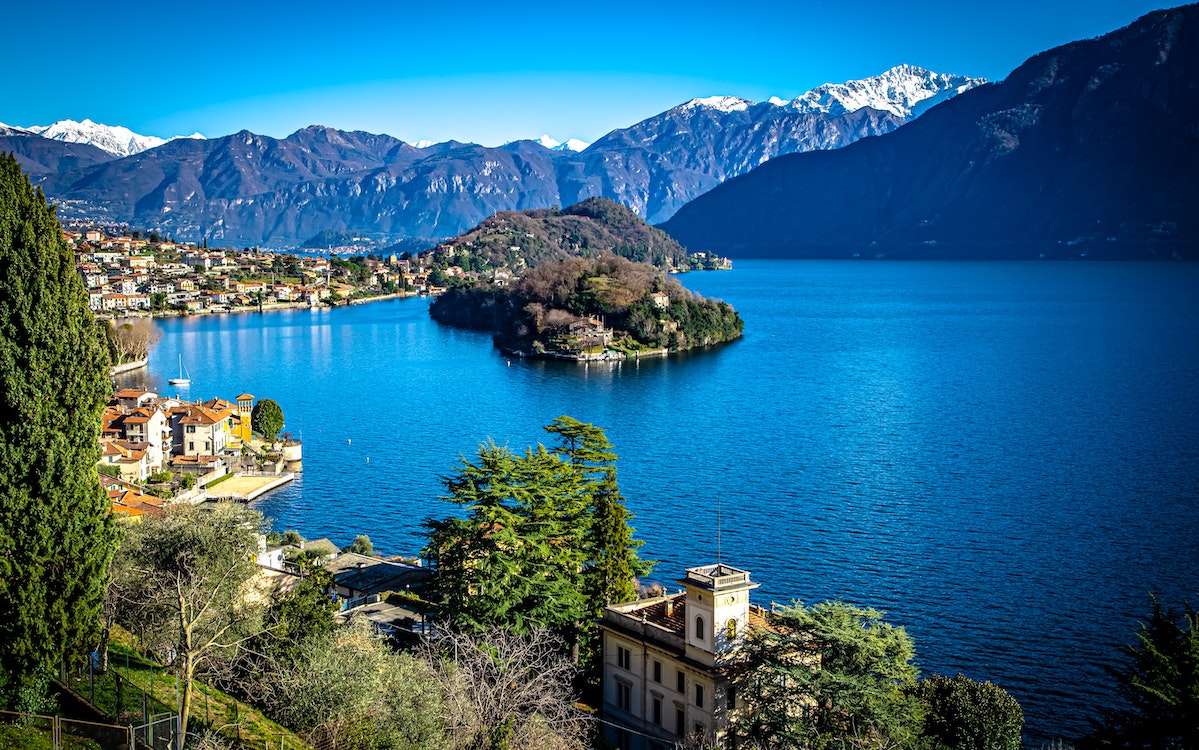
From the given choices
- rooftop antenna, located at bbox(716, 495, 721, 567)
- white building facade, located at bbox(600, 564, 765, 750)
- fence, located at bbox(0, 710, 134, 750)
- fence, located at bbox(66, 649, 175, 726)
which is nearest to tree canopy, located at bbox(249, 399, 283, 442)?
rooftop antenna, located at bbox(716, 495, 721, 567)

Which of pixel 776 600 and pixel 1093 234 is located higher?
pixel 1093 234

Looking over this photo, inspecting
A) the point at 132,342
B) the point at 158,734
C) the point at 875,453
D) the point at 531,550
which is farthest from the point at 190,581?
the point at 132,342

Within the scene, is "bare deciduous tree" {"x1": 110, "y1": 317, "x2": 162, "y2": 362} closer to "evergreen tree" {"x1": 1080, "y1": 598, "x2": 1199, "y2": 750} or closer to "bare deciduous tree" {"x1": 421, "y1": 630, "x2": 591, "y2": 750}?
"bare deciduous tree" {"x1": 421, "y1": 630, "x2": 591, "y2": 750}

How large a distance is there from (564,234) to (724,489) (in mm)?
105800

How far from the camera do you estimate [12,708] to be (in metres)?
8.49

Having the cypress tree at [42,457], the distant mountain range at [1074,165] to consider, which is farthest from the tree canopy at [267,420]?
the distant mountain range at [1074,165]

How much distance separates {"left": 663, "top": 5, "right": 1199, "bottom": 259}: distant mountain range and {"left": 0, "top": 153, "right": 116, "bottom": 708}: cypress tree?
145894 millimetres

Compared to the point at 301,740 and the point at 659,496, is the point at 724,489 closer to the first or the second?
the point at 659,496

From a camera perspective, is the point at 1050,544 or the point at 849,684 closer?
the point at 849,684

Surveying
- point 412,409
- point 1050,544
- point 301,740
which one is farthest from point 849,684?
point 412,409

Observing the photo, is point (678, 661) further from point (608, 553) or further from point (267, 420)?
point (267, 420)

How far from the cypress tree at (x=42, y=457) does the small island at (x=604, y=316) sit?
47.3m

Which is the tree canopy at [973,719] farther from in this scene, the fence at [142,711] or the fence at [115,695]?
the fence at [115,695]

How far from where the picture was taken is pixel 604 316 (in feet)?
203
